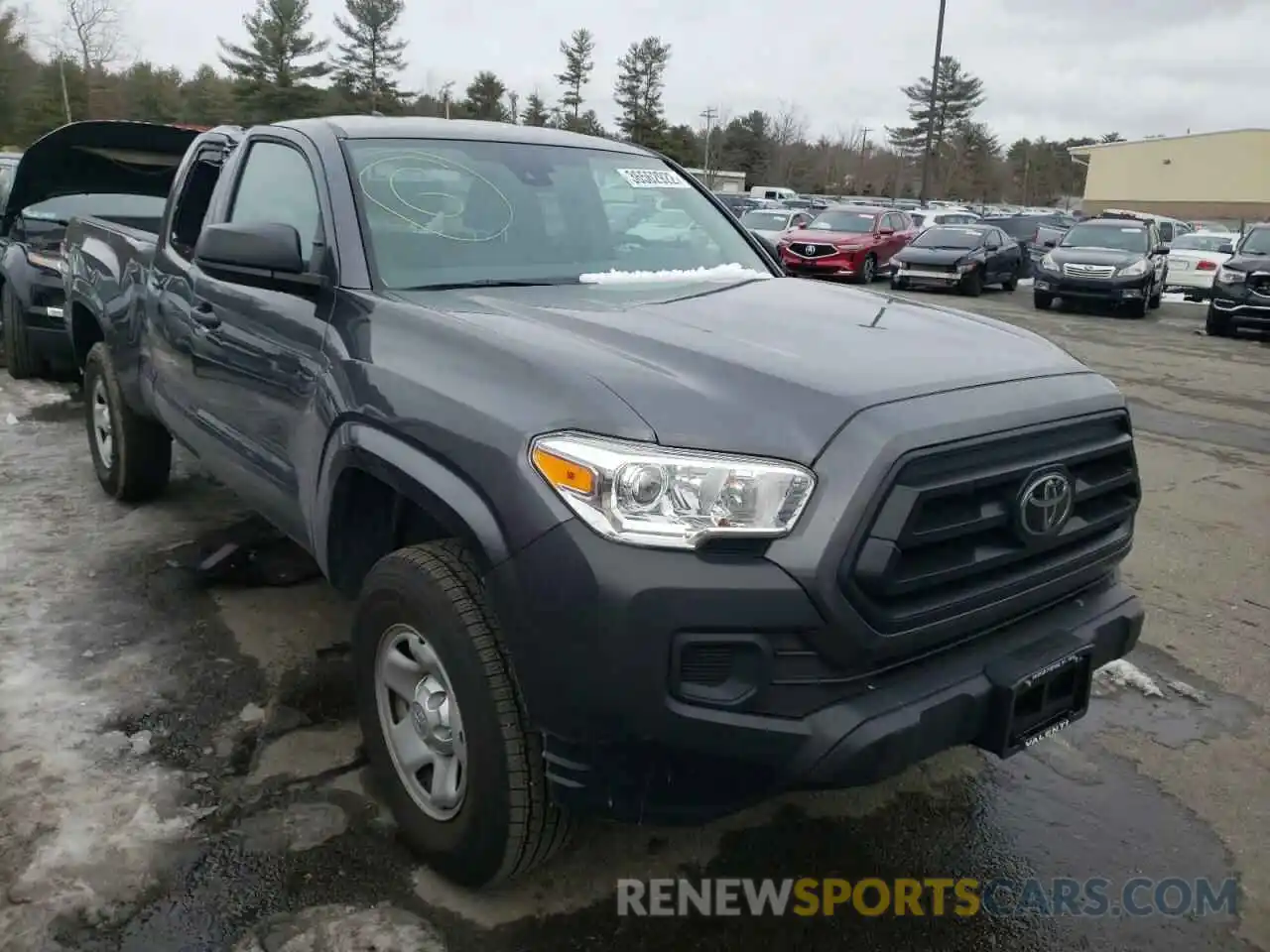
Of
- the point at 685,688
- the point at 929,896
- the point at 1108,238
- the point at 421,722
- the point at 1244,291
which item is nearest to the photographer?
the point at 685,688

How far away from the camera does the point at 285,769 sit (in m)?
3.17

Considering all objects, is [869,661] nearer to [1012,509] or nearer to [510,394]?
[1012,509]

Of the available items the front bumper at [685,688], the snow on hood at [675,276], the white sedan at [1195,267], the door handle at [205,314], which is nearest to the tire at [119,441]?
the door handle at [205,314]

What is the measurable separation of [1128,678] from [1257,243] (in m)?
14.4

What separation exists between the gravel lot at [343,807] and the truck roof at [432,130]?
187cm

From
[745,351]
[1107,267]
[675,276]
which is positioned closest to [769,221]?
[1107,267]

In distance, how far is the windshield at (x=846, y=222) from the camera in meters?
22.3

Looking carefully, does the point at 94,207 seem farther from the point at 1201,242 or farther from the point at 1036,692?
the point at 1201,242

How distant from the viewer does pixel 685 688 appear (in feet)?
6.88

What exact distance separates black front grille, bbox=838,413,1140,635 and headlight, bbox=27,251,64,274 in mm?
7560

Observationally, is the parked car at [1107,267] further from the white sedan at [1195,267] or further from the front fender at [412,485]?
the front fender at [412,485]

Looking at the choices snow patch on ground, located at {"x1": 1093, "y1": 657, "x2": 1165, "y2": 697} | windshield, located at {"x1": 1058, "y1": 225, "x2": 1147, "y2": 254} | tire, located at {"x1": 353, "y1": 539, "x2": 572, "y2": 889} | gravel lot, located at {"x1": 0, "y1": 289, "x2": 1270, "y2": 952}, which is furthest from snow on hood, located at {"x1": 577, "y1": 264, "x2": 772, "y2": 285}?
windshield, located at {"x1": 1058, "y1": 225, "x2": 1147, "y2": 254}

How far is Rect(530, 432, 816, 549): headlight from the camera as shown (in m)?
2.11

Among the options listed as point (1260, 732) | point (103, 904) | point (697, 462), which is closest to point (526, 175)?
point (697, 462)
